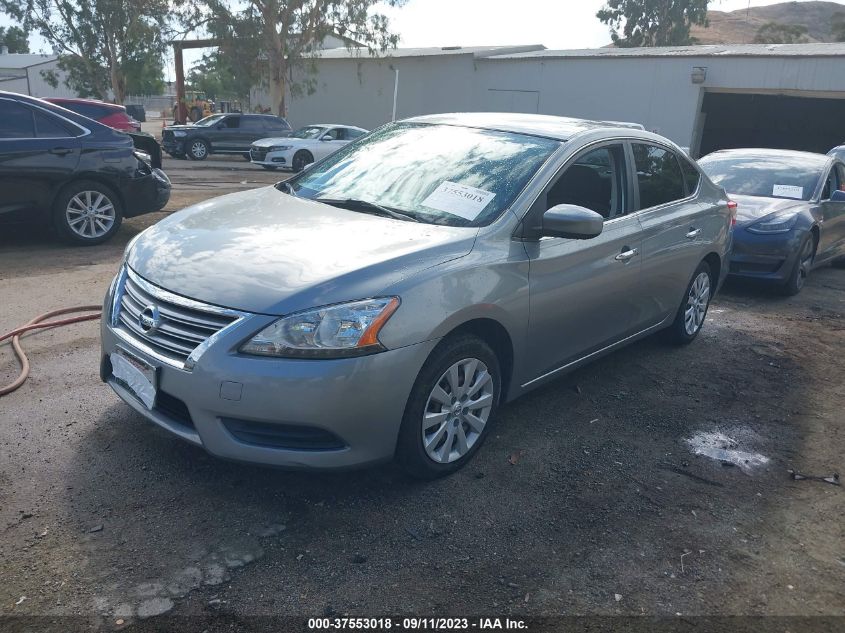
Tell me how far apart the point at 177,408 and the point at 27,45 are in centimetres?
8650

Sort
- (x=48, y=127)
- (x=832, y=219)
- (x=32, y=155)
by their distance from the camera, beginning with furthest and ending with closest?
(x=832, y=219), (x=48, y=127), (x=32, y=155)

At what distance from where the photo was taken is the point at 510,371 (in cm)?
390

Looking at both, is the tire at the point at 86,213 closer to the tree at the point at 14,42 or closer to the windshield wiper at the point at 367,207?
the windshield wiper at the point at 367,207

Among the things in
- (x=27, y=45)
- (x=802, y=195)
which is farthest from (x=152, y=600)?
(x=27, y=45)

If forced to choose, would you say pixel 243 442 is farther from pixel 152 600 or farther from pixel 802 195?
pixel 802 195

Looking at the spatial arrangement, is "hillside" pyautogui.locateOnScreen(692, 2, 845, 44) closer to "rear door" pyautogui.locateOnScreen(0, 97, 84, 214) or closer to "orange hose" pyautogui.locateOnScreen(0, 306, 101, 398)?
"rear door" pyautogui.locateOnScreen(0, 97, 84, 214)

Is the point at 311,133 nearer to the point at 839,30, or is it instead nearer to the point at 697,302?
the point at 697,302

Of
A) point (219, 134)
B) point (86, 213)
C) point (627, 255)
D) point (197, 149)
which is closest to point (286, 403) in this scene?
point (627, 255)

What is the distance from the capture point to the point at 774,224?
25.9 feet

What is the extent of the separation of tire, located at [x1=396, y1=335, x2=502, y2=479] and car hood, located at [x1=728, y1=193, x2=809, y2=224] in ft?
17.8

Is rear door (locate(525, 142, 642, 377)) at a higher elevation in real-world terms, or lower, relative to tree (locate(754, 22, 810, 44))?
lower

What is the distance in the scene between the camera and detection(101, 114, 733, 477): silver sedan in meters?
3.04

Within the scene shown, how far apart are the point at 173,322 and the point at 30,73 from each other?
210 ft

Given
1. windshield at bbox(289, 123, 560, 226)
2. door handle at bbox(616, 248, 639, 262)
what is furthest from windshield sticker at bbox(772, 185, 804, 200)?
windshield at bbox(289, 123, 560, 226)
